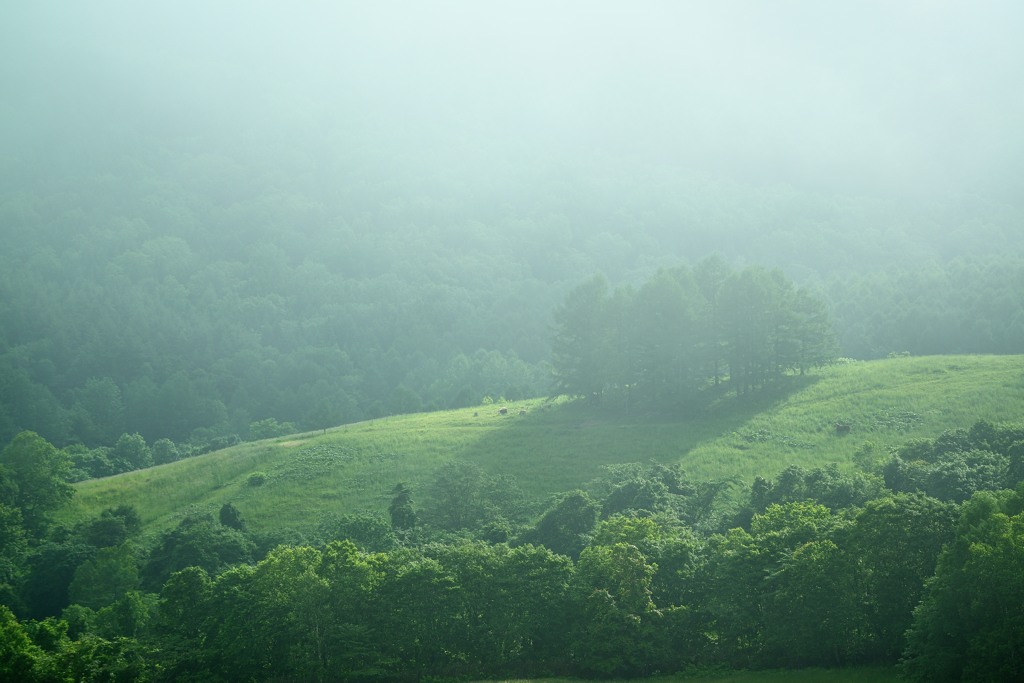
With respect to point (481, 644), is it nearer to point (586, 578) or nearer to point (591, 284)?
point (586, 578)

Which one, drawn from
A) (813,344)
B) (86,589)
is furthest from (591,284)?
(86,589)

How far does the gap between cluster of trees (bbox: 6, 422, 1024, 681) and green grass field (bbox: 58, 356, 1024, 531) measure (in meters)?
21.0

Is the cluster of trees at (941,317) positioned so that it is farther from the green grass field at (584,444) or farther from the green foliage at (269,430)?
the green foliage at (269,430)

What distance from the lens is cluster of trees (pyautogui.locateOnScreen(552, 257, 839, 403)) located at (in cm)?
10144

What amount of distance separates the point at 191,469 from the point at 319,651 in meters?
50.9

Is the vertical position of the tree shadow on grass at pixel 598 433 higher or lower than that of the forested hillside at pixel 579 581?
higher

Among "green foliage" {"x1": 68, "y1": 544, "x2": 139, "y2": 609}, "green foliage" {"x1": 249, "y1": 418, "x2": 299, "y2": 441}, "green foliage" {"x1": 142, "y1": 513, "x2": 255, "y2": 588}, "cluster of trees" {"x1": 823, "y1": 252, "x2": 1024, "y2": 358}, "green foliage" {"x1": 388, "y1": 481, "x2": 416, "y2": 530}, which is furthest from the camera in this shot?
"green foliage" {"x1": 249, "y1": 418, "x2": 299, "y2": 441}

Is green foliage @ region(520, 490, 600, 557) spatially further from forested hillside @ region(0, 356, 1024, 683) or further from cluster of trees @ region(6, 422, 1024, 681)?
cluster of trees @ region(6, 422, 1024, 681)

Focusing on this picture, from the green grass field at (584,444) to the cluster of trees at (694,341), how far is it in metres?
3.19

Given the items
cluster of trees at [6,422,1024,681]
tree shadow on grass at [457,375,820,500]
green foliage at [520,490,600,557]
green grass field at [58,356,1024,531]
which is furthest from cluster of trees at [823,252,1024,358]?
green foliage at [520,490,600,557]

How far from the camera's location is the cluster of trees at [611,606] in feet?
139

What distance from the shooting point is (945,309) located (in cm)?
14938

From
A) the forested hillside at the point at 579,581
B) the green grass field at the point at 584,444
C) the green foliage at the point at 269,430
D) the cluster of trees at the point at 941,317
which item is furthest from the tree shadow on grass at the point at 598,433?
the green foliage at the point at 269,430

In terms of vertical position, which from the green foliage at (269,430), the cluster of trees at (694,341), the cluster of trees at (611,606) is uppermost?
the cluster of trees at (694,341)
